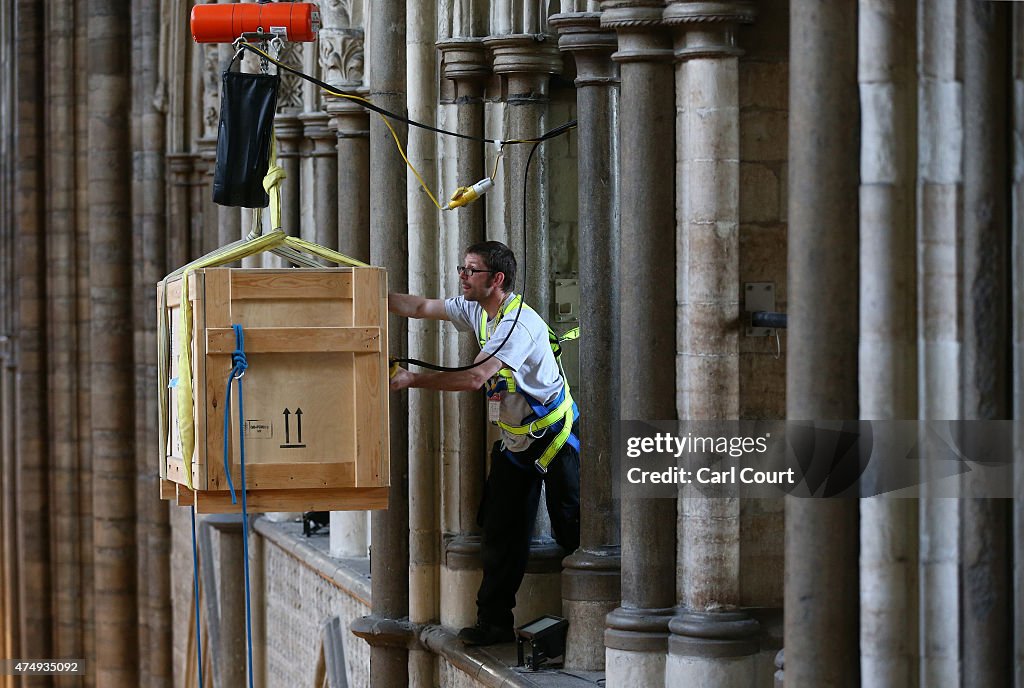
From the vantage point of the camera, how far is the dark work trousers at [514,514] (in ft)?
21.1

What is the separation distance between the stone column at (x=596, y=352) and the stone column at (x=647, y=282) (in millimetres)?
740

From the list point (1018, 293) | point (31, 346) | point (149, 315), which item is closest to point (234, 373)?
point (1018, 293)

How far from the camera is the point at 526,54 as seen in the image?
6617mm

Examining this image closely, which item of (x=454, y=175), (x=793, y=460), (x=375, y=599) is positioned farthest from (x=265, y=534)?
(x=793, y=460)

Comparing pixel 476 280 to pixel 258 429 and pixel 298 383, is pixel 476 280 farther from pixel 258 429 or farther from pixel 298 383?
pixel 258 429

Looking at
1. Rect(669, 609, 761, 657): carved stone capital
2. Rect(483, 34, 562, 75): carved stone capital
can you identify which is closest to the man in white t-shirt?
Rect(483, 34, 562, 75): carved stone capital

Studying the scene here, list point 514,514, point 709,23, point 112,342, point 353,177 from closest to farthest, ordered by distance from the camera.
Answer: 1. point 709,23
2. point 514,514
3. point 353,177
4. point 112,342

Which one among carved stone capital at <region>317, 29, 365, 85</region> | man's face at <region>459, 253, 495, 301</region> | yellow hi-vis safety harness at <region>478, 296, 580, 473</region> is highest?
carved stone capital at <region>317, 29, 365, 85</region>

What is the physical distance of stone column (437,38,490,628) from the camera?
680 cm

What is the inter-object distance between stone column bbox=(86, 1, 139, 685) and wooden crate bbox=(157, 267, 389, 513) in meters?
7.93

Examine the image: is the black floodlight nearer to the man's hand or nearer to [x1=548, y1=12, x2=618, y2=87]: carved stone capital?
the man's hand

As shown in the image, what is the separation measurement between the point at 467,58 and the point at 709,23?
186 centimetres

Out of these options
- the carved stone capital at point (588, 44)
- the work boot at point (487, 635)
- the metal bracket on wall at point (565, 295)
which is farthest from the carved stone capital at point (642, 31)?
the work boot at point (487, 635)

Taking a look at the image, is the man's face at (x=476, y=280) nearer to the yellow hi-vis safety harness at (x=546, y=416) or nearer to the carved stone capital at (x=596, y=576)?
the yellow hi-vis safety harness at (x=546, y=416)
